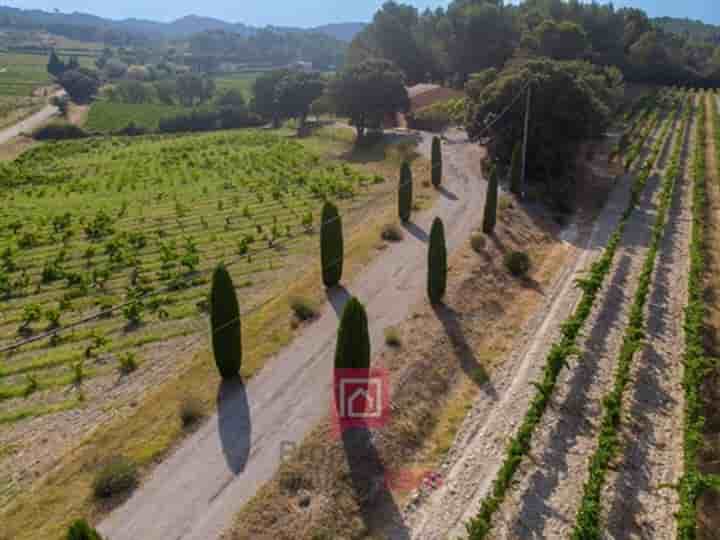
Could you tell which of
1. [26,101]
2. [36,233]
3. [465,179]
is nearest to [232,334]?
[36,233]

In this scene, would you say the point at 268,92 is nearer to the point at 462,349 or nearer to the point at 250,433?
the point at 462,349

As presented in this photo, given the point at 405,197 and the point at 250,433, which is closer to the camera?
the point at 250,433

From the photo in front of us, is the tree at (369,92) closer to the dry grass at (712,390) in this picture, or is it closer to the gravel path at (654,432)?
the dry grass at (712,390)

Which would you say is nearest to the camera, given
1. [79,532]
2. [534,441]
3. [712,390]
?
[79,532]

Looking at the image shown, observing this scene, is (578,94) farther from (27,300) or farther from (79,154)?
(79,154)

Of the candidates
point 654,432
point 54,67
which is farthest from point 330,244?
point 54,67

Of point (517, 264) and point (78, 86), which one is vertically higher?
point (78, 86)
